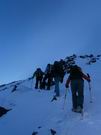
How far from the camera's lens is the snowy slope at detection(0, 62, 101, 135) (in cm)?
1508

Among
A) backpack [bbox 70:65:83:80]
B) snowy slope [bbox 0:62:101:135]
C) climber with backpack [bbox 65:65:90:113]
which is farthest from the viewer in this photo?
Result: backpack [bbox 70:65:83:80]

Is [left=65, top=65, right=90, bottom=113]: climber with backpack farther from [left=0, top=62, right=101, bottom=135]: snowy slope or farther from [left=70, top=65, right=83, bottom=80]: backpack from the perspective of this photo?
[left=0, top=62, right=101, bottom=135]: snowy slope

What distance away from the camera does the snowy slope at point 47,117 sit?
1508cm

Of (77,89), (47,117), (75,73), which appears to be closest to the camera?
(77,89)

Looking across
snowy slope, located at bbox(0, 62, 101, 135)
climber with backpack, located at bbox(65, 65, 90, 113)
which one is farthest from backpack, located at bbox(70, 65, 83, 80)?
snowy slope, located at bbox(0, 62, 101, 135)

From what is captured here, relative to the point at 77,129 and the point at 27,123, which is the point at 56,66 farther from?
the point at 77,129

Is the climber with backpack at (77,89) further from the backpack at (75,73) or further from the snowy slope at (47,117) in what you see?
the snowy slope at (47,117)

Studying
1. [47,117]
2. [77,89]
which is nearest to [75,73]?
[77,89]

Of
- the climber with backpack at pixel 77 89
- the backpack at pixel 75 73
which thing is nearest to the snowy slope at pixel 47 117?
the climber with backpack at pixel 77 89

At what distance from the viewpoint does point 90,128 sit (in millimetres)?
14539

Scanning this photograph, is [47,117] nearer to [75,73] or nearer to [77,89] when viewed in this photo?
[77,89]

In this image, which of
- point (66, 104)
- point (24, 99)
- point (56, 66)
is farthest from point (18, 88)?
point (66, 104)

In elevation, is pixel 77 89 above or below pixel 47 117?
above

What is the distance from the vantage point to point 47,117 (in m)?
18.0
